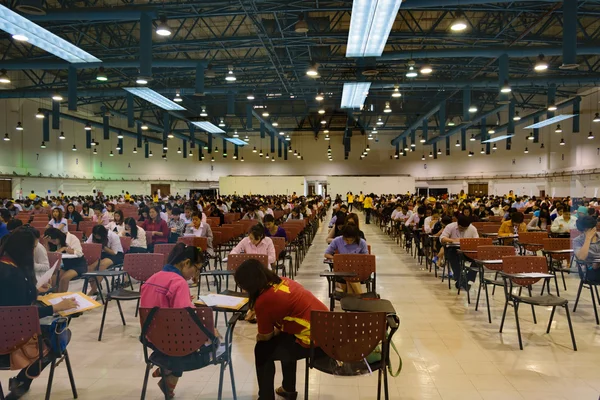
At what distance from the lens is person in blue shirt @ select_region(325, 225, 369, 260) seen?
6.05 meters

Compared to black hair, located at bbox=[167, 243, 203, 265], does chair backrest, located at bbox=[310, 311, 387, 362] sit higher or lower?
lower

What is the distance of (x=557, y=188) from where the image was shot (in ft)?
96.6

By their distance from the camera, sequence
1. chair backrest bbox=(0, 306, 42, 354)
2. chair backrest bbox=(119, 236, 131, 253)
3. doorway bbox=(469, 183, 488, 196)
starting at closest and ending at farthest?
chair backrest bbox=(0, 306, 42, 354), chair backrest bbox=(119, 236, 131, 253), doorway bbox=(469, 183, 488, 196)

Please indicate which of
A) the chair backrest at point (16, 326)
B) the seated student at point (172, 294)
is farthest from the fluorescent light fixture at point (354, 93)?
the chair backrest at point (16, 326)

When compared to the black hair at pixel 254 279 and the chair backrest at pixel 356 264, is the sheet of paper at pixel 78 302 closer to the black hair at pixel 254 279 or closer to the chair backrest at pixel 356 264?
the black hair at pixel 254 279

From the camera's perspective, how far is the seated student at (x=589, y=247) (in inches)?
230

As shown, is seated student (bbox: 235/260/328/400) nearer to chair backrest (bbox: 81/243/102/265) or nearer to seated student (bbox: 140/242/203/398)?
seated student (bbox: 140/242/203/398)

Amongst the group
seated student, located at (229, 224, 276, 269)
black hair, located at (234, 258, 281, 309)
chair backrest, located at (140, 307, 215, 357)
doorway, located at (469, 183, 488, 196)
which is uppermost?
doorway, located at (469, 183, 488, 196)

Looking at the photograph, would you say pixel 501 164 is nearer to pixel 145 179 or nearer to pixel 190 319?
pixel 145 179

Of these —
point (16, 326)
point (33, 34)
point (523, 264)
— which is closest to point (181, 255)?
point (16, 326)

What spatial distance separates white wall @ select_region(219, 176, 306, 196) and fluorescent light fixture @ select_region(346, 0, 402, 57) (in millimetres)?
27323

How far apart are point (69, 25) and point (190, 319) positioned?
1341cm

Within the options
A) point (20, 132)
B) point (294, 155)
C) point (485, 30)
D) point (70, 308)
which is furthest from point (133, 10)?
point (294, 155)

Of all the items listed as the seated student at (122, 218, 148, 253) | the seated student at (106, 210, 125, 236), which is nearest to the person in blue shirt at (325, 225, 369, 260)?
the seated student at (122, 218, 148, 253)
